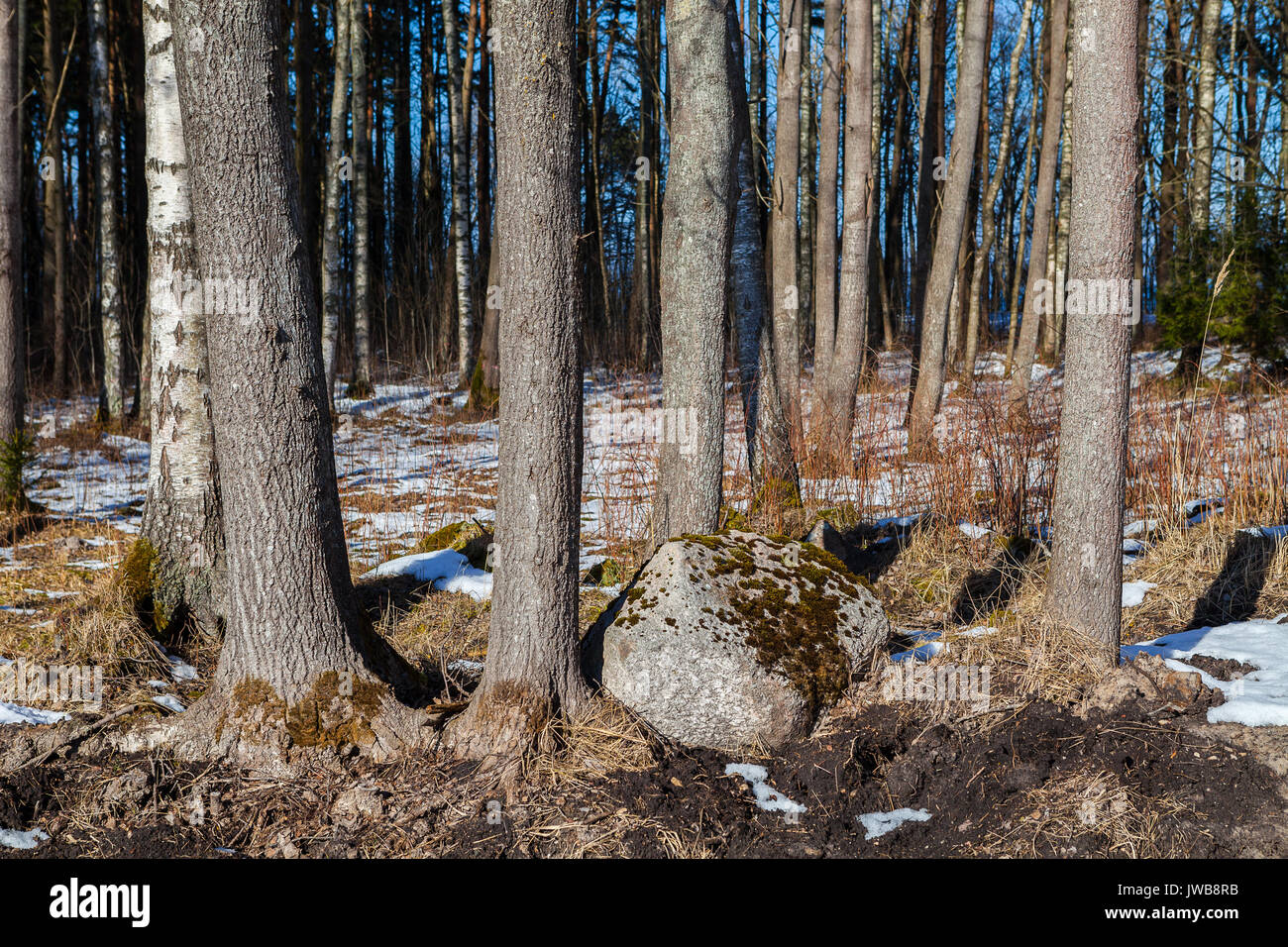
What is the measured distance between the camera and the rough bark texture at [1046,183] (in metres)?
10.0

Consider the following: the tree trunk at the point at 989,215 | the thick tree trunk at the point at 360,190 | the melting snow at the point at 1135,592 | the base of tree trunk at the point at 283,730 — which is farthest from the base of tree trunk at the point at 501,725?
the tree trunk at the point at 989,215

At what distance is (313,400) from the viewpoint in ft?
10.7

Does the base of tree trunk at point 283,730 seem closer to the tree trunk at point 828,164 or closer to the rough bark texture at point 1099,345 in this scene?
the rough bark texture at point 1099,345

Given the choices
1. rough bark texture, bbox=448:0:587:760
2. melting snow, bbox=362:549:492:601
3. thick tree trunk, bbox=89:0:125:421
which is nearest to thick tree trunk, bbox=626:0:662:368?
thick tree trunk, bbox=89:0:125:421

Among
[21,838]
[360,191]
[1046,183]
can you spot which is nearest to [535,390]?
Result: [21,838]

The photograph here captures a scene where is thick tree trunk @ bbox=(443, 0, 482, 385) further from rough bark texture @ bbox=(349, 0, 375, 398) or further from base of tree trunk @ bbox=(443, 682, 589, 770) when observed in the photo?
base of tree trunk @ bbox=(443, 682, 589, 770)

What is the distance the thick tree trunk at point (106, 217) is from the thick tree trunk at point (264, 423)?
8.40 metres

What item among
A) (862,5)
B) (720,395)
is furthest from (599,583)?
(862,5)

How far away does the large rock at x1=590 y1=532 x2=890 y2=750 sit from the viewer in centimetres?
328

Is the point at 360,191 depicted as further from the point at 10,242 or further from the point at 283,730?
the point at 283,730

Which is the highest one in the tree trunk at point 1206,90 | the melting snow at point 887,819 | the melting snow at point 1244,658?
the tree trunk at point 1206,90

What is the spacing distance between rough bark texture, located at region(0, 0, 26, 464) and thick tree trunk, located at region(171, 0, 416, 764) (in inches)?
193
